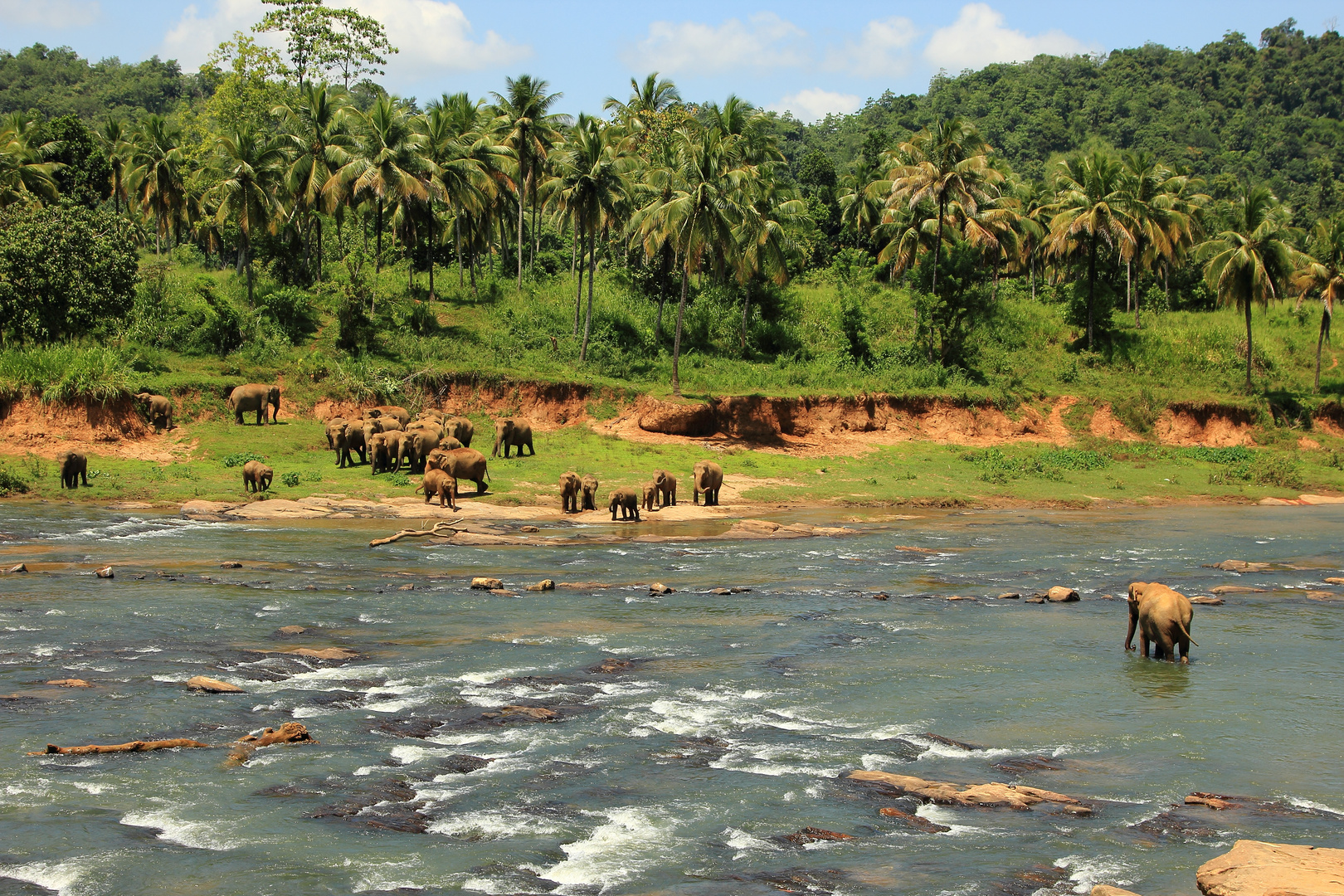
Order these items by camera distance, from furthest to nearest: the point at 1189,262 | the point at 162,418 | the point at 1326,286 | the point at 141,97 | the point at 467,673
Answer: the point at 141,97
the point at 1189,262
the point at 1326,286
the point at 162,418
the point at 467,673

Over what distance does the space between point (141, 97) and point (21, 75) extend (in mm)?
20442

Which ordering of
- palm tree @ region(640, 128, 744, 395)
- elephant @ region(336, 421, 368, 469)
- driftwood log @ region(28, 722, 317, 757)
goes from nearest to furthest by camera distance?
driftwood log @ region(28, 722, 317, 757), elephant @ region(336, 421, 368, 469), palm tree @ region(640, 128, 744, 395)

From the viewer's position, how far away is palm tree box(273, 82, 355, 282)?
160 feet

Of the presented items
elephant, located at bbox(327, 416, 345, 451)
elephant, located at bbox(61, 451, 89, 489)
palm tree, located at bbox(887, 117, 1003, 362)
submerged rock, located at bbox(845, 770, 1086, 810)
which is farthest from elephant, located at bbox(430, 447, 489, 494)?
palm tree, located at bbox(887, 117, 1003, 362)

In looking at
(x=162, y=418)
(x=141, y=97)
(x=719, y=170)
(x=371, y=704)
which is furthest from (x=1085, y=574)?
(x=141, y=97)

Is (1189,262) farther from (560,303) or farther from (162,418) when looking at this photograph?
(162,418)

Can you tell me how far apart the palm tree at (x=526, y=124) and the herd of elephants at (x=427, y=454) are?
18.6m

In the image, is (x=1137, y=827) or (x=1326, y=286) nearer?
(x=1137, y=827)

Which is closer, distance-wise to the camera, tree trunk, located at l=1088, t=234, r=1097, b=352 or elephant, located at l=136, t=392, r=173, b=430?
elephant, located at l=136, t=392, r=173, b=430

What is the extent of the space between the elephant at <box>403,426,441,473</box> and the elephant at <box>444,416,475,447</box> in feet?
6.34

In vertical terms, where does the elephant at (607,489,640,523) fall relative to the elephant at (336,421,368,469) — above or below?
below

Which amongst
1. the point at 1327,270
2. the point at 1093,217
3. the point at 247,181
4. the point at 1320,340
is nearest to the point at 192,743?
the point at 247,181

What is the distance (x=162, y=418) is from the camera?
37094 mm

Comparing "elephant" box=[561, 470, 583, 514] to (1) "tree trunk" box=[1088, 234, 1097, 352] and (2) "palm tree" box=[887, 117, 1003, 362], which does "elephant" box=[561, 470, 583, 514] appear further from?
(1) "tree trunk" box=[1088, 234, 1097, 352]
